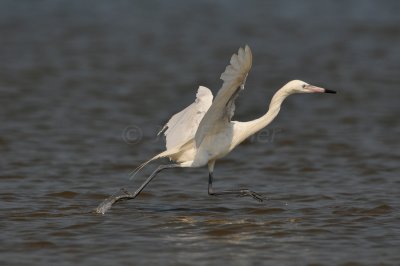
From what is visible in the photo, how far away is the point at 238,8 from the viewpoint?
1091 inches

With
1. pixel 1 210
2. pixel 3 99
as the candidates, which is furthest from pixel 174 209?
pixel 3 99

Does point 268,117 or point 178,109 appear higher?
point 178,109

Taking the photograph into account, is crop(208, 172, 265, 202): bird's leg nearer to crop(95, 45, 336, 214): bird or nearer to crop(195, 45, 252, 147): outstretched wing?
crop(95, 45, 336, 214): bird

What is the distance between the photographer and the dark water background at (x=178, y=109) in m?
9.07

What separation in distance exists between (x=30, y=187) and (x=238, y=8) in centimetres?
1701

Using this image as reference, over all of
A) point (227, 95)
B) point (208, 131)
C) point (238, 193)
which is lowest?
point (238, 193)

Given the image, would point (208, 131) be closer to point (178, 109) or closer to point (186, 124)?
point (186, 124)

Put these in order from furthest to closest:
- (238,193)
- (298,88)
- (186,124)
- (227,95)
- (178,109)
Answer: (178,109) < (238,193) < (186,124) < (298,88) < (227,95)

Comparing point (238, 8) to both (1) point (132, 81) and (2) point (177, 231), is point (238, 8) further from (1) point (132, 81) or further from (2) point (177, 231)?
(2) point (177, 231)

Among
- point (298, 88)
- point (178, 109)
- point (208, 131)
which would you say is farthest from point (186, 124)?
point (178, 109)

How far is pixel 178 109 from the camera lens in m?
16.2

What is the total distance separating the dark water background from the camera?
9.07m

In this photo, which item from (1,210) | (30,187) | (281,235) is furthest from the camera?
(30,187)

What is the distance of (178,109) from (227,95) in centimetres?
716
